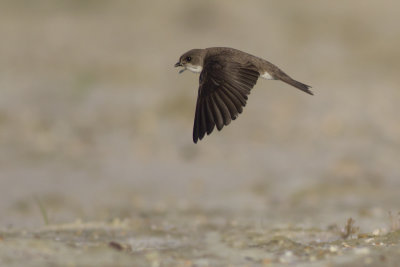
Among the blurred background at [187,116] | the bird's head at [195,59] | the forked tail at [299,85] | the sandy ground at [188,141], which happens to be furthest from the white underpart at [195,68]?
the blurred background at [187,116]

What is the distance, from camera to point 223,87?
512 cm

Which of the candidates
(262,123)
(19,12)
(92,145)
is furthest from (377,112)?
(19,12)

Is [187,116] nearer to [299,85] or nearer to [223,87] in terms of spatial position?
[299,85]

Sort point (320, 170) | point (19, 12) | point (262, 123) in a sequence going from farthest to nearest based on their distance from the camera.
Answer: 1. point (19, 12)
2. point (262, 123)
3. point (320, 170)

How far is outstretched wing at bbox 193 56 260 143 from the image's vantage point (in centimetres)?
488

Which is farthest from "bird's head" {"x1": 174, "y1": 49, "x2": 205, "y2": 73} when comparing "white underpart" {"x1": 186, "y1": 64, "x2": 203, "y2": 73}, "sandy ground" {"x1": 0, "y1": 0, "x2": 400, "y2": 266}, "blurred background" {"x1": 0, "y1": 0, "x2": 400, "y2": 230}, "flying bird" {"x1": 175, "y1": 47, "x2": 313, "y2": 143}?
"blurred background" {"x1": 0, "y1": 0, "x2": 400, "y2": 230}

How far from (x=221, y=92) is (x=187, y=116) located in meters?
5.64

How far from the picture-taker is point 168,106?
1105 cm

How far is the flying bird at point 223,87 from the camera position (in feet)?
16.0

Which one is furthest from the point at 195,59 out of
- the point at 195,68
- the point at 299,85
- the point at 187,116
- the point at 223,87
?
the point at 187,116

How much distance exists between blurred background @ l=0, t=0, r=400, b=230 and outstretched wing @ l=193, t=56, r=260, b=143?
1879mm

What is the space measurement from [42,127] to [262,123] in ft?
10.9

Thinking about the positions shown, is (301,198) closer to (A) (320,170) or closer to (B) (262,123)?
(A) (320,170)

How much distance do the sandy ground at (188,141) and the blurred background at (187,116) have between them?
3 cm
